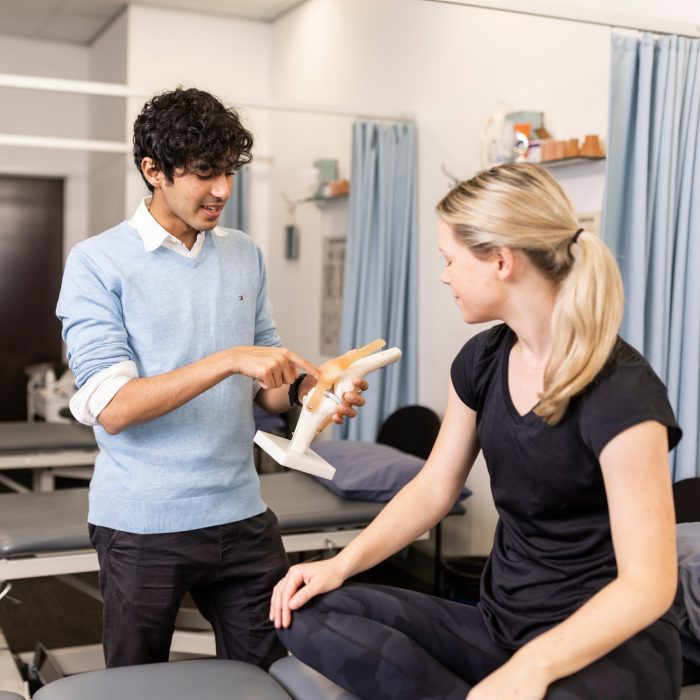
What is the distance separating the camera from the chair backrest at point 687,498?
2.31m

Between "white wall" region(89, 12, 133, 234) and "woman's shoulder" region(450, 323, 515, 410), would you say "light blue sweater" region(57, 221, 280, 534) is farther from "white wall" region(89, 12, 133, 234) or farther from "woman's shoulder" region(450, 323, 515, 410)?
"white wall" region(89, 12, 133, 234)

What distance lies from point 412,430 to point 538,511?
2.37 m

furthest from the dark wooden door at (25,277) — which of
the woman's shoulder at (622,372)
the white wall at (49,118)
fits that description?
the woman's shoulder at (622,372)

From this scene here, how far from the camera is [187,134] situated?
162 centimetres

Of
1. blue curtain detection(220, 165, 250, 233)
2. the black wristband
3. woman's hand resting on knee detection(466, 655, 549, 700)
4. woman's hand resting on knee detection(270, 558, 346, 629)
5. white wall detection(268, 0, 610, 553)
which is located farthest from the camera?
blue curtain detection(220, 165, 250, 233)

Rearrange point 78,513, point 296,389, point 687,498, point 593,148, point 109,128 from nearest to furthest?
point 296,389, point 687,498, point 78,513, point 593,148, point 109,128

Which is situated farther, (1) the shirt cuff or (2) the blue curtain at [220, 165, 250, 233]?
(2) the blue curtain at [220, 165, 250, 233]

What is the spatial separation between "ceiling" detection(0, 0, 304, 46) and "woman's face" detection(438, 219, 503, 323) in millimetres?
4177

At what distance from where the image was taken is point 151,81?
5.30m

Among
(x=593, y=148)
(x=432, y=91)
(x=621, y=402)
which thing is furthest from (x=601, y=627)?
(x=432, y=91)

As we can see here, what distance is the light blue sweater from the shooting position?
163 cm

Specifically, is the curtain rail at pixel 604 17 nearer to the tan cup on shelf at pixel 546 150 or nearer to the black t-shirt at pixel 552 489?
the tan cup on shelf at pixel 546 150

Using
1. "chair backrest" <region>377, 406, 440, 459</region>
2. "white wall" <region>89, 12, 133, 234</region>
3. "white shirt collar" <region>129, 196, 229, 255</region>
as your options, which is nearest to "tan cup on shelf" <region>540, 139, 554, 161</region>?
"chair backrest" <region>377, 406, 440, 459</region>

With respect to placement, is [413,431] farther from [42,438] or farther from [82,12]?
[82,12]
